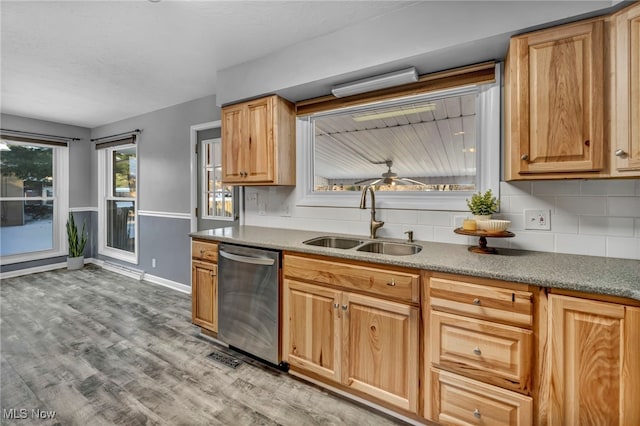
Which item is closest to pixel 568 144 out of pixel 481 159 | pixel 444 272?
pixel 481 159

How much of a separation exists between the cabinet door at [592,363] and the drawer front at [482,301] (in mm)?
100

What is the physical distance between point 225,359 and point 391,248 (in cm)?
153

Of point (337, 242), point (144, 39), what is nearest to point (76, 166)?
point (144, 39)

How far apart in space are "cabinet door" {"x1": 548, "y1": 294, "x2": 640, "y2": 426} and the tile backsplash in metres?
0.66

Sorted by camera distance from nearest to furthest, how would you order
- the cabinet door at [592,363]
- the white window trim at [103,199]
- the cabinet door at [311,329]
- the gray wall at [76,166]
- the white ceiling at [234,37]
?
the cabinet door at [592,363]
the white ceiling at [234,37]
the cabinet door at [311,329]
the gray wall at [76,166]
the white window trim at [103,199]

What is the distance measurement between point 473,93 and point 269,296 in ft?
6.44

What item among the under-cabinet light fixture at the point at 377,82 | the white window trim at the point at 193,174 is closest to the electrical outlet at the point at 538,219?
the under-cabinet light fixture at the point at 377,82

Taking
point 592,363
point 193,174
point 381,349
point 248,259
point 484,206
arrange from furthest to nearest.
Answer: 1. point 193,174
2. point 248,259
3. point 484,206
4. point 381,349
5. point 592,363

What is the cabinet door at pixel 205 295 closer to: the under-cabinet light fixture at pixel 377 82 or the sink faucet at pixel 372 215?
the sink faucet at pixel 372 215

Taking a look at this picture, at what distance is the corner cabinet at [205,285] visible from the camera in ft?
7.92

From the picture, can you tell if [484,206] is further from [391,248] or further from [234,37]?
[234,37]

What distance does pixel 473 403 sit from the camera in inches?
55.4

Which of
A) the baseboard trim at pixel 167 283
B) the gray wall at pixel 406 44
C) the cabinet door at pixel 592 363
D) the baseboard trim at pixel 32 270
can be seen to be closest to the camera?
the cabinet door at pixel 592 363

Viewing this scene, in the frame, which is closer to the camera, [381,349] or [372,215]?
[381,349]
